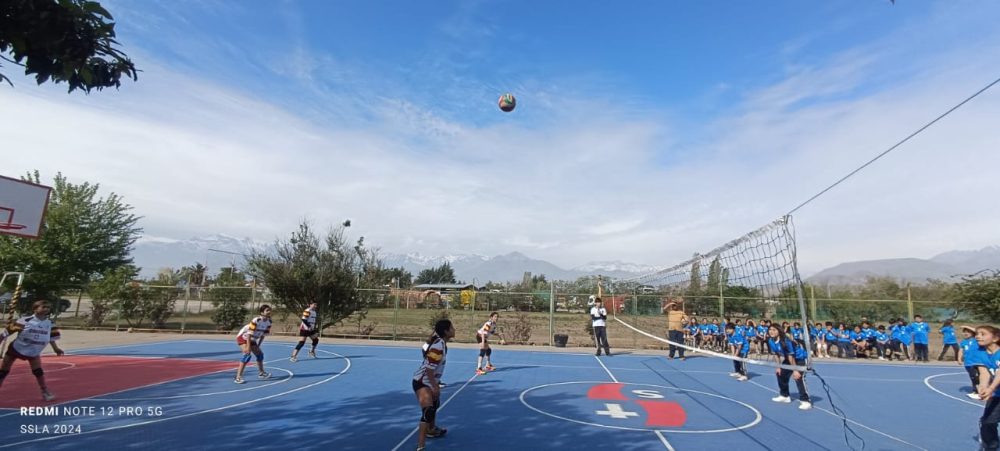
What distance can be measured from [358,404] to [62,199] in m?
26.4

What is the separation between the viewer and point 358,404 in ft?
29.5

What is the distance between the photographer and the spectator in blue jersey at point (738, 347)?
44.8 feet

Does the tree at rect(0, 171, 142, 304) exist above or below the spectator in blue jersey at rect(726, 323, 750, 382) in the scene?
above

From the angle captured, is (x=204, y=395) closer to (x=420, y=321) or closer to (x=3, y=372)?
(x=3, y=372)

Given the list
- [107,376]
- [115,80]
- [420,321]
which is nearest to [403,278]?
[420,321]

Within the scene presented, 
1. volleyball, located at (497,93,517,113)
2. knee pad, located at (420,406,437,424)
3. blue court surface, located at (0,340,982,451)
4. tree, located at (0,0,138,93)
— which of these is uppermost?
volleyball, located at (497,93,517,113)

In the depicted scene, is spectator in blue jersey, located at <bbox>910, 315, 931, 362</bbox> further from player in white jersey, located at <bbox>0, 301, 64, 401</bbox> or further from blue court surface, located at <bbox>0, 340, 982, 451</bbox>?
player in white jersey, located at <bbox>0, 301, 64, 401</bbox>

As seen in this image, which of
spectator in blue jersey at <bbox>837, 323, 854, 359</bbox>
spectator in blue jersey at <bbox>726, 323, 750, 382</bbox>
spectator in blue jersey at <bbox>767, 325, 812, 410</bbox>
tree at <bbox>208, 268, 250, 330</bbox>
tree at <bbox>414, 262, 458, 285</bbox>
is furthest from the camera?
tree at <bbox>414, 262, 458, 285</bbox>

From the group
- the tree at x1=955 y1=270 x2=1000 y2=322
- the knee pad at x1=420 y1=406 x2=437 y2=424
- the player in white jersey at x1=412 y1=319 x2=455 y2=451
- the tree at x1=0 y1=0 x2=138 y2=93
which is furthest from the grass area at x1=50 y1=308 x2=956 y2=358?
the tree at x1=0 y1=0 x2=138 y2=93

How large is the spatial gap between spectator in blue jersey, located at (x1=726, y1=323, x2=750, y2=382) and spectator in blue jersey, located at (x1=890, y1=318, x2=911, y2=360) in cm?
768

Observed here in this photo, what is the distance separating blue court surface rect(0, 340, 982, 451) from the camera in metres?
6.86

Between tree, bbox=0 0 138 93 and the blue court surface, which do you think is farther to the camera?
the blue court surface

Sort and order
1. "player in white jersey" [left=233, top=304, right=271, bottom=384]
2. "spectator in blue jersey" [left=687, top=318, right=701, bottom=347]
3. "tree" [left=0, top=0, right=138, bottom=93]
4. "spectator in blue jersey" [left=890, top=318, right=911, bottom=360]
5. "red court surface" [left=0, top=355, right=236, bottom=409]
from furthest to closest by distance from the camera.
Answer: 1. "spectator in blue jersey" [left=687, top=318, right=701, bottom=347]
2. "spectator in blue jersey" [left=890, top=318, right=911, bottom=360]
3. "player in white jersey" [left=233, top=304, right=271, bottom=384]
4. "red court surface" [left=0, top=355, right=236, bottom=409]
5. "tree" [left=0, top=0, right=138, bottom=93]

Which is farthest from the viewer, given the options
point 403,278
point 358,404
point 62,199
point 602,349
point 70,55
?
point 403,278
